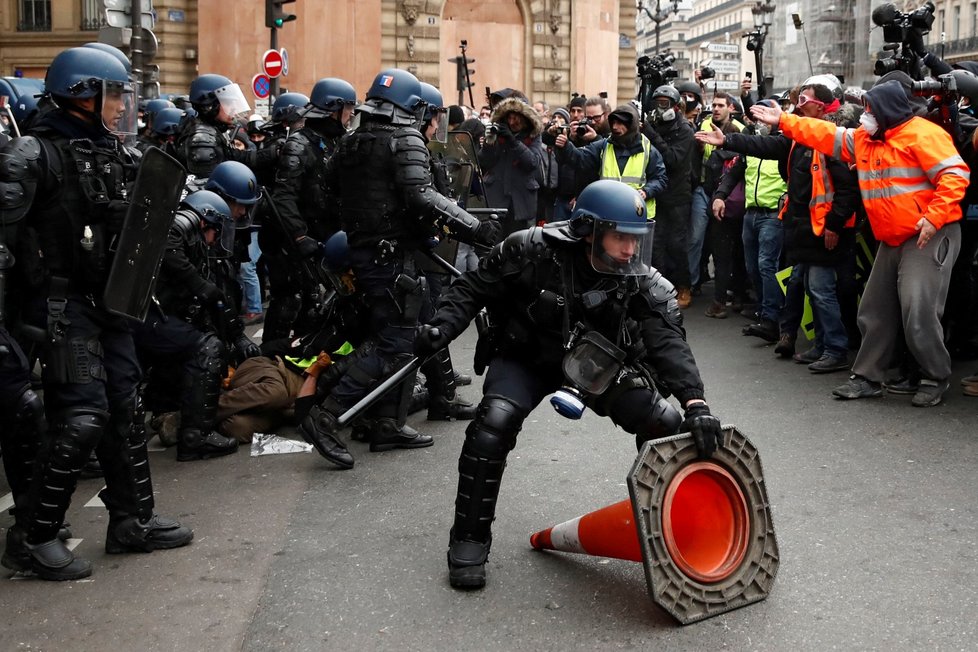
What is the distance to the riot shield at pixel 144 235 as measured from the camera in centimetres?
474

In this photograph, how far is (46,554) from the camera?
4766 millimetres

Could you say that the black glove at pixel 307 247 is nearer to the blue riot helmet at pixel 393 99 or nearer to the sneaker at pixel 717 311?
the blue riot helmet at pixel 393 99

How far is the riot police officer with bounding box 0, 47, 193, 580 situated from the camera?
4.66 metres

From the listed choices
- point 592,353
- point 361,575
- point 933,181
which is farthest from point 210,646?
point 933,181

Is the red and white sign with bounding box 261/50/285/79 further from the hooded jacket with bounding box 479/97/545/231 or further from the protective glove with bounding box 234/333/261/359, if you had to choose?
the protective glove with bounding box 234/333/261/359

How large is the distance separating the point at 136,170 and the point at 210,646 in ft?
6.39

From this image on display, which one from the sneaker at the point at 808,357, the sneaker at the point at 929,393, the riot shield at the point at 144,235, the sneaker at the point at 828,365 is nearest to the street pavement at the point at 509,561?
the sneaker at the point at 929,393

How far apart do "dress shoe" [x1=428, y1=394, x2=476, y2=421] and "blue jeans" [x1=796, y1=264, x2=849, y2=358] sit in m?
2.72

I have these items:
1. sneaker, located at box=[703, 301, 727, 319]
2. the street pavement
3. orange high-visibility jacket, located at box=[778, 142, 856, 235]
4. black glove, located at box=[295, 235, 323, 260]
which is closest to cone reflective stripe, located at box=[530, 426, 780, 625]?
the street pavement

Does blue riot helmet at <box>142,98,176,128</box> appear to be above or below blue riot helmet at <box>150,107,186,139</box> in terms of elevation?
above

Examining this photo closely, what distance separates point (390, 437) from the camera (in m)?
6.79

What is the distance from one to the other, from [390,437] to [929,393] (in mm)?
3420

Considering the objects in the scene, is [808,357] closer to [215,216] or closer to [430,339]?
[215,216]

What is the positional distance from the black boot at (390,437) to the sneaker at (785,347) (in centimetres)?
355
